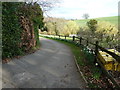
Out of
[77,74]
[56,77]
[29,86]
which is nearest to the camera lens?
[29,86]

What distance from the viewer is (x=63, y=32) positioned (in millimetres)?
31219

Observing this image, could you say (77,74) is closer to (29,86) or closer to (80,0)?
(29,86)

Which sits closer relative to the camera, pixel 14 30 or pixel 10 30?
pixel 10 30

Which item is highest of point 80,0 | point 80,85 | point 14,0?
point 80,0

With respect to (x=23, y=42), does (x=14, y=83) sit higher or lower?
lower

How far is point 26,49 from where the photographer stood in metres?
8.05

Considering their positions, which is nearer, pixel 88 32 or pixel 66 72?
pixel 66 72

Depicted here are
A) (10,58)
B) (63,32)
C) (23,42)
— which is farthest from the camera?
(63,32)

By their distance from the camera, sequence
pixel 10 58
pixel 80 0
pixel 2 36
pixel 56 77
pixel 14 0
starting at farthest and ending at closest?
pixel 80 0 → pixel 14 0 → pixel 10 58 → pixel 2 36 → pixel 56 77

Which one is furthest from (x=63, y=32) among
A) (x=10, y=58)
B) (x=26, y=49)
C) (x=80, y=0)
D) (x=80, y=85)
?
(x=80, y=85)

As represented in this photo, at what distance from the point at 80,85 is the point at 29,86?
5.70 ft

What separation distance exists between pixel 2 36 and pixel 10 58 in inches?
53.7

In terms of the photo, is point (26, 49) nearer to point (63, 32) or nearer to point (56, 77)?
Result: point (56, 77)

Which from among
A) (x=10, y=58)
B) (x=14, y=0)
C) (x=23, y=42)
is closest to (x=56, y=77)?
(x=10, y=58)
